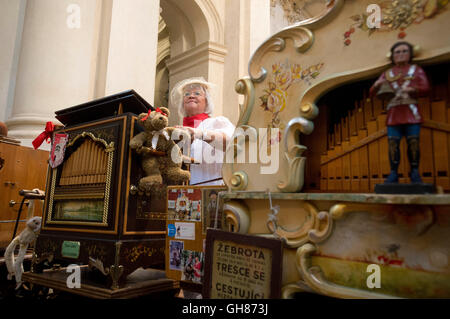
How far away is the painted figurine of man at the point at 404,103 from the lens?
1.05 meters

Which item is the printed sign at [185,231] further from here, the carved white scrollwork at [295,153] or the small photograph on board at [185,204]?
the carved white scrollwork at [295,153]

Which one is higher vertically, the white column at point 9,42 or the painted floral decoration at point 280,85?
the white column at point 9,42

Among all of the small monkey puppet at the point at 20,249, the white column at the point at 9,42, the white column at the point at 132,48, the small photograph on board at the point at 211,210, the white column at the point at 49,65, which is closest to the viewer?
the small photograph on board at the point at 211,210

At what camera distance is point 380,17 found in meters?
1.20

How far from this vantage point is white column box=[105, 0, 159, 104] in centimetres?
364

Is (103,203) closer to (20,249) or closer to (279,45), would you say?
(20,249)

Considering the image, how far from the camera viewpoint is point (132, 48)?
3.81 metres

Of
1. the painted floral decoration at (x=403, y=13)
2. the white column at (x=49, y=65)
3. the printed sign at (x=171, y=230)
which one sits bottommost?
the printed sign at (x=171, y=230)

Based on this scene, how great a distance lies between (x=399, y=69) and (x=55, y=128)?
78.9 inches

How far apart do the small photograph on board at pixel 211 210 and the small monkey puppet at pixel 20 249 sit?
48.9 inches

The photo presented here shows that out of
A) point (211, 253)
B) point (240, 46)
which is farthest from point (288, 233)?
point (240, 46)

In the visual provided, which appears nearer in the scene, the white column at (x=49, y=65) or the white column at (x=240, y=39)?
the white column at (x=49, y=65)

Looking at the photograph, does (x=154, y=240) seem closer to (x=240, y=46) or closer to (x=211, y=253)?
(x=211, y=253)

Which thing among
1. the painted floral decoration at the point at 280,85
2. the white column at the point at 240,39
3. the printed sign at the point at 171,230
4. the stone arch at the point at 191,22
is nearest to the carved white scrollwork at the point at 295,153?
the painted floral decoration at the point at 280,85
